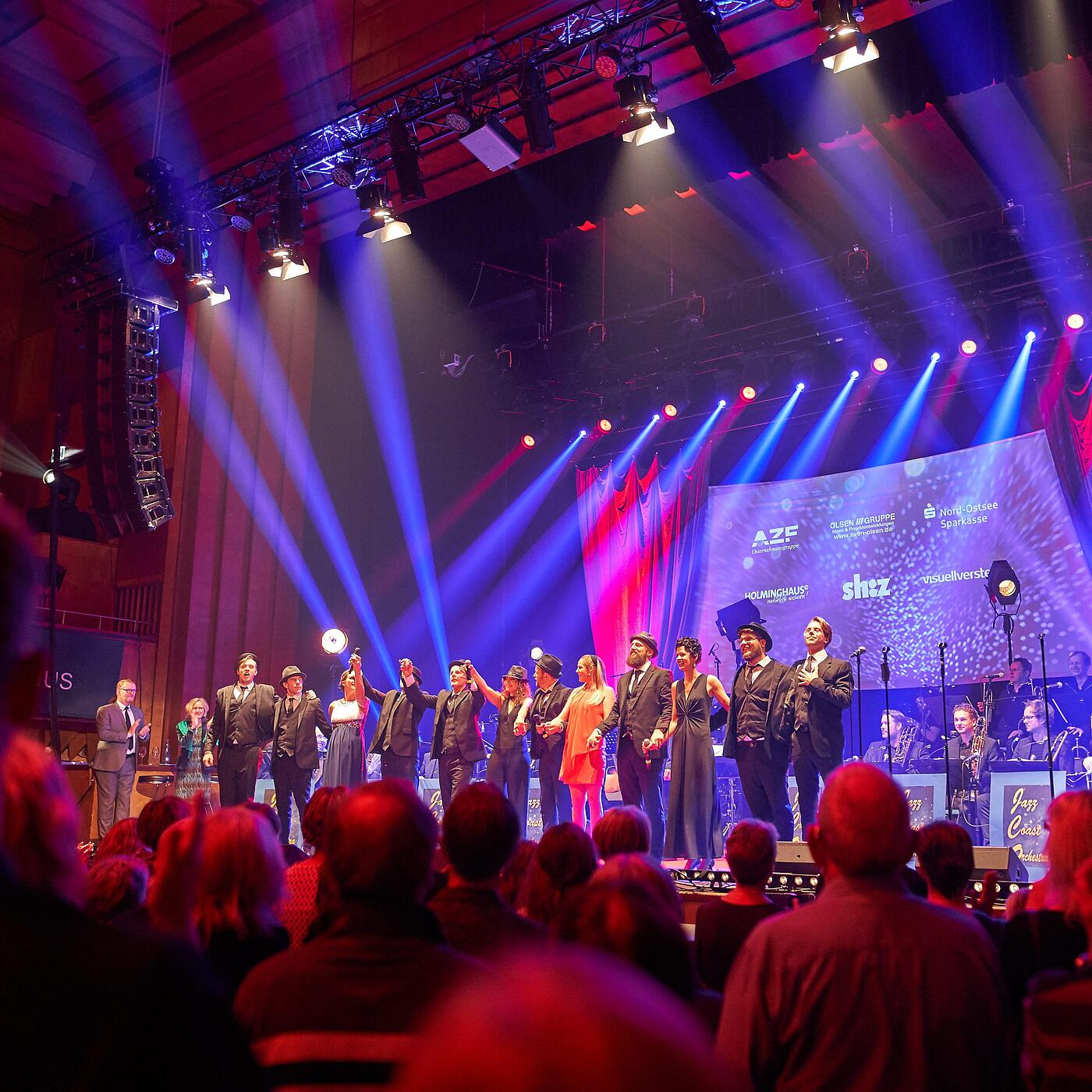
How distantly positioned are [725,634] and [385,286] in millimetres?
6227

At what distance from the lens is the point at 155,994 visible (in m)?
0.75

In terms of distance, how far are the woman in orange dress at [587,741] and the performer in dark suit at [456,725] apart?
1.22m

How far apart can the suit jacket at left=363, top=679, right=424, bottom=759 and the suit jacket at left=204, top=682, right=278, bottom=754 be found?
95cm

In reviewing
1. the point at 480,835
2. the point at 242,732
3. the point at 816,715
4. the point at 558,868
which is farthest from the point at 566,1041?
the point at 242,732

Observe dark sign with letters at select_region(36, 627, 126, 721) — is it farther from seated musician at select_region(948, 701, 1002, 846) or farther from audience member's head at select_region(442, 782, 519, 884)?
audience member's head at select_region(442, 782, 519, 884)

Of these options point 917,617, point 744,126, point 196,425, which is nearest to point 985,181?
point 744,126

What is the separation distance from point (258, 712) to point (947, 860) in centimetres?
865

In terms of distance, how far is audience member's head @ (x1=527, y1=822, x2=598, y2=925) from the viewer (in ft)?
10.1

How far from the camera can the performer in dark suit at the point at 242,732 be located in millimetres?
10891

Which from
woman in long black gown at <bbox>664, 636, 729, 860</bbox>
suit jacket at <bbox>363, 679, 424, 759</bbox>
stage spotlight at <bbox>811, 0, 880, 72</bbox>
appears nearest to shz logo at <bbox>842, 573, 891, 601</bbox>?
woman in long black gown at <bbox>664, 636, 729, 860</bbox>

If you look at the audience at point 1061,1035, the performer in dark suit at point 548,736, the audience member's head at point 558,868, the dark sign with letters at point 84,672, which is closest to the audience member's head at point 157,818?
the audience member's head at point 558,868

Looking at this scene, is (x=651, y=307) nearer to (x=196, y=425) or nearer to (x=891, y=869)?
(x=196, y=425)

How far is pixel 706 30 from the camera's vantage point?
7.94 m

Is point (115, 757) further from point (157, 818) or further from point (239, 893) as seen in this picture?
point (239, 893)
